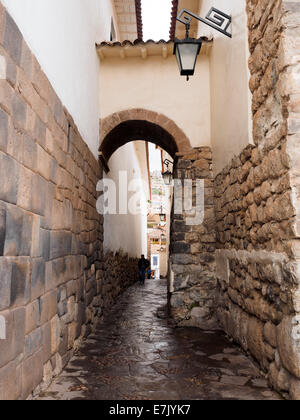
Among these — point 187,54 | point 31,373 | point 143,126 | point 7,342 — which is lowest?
point 31,373

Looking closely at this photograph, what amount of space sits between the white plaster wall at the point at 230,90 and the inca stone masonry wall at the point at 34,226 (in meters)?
1.78

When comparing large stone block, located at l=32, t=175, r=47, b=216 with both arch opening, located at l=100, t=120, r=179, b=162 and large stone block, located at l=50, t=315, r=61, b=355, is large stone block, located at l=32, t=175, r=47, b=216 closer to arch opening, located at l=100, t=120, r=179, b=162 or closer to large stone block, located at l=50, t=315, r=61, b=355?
large stone block, located at l=50, t=315, r=61, b=355

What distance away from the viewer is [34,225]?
2357 millimetres

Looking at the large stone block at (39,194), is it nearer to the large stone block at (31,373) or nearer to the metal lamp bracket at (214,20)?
the large stone block at (31,373)

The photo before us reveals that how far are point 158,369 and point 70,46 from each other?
3.34 m

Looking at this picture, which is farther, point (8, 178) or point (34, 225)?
point (34, 225)

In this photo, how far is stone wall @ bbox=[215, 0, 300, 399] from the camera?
2.33 metres

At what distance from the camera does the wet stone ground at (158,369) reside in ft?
8.21

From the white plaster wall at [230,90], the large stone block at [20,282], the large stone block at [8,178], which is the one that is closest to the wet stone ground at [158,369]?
the large stone block at [20,282]

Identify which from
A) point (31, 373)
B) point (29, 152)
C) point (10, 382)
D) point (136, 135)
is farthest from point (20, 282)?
point (136, 135)

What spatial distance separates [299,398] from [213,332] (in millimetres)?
2409

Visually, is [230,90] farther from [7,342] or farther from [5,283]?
[7,342]

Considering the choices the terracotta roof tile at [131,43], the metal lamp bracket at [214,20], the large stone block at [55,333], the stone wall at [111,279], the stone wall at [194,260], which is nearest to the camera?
the large stone block at [55,333]

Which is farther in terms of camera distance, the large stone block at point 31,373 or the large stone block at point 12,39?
the large stone block at point 31,373
